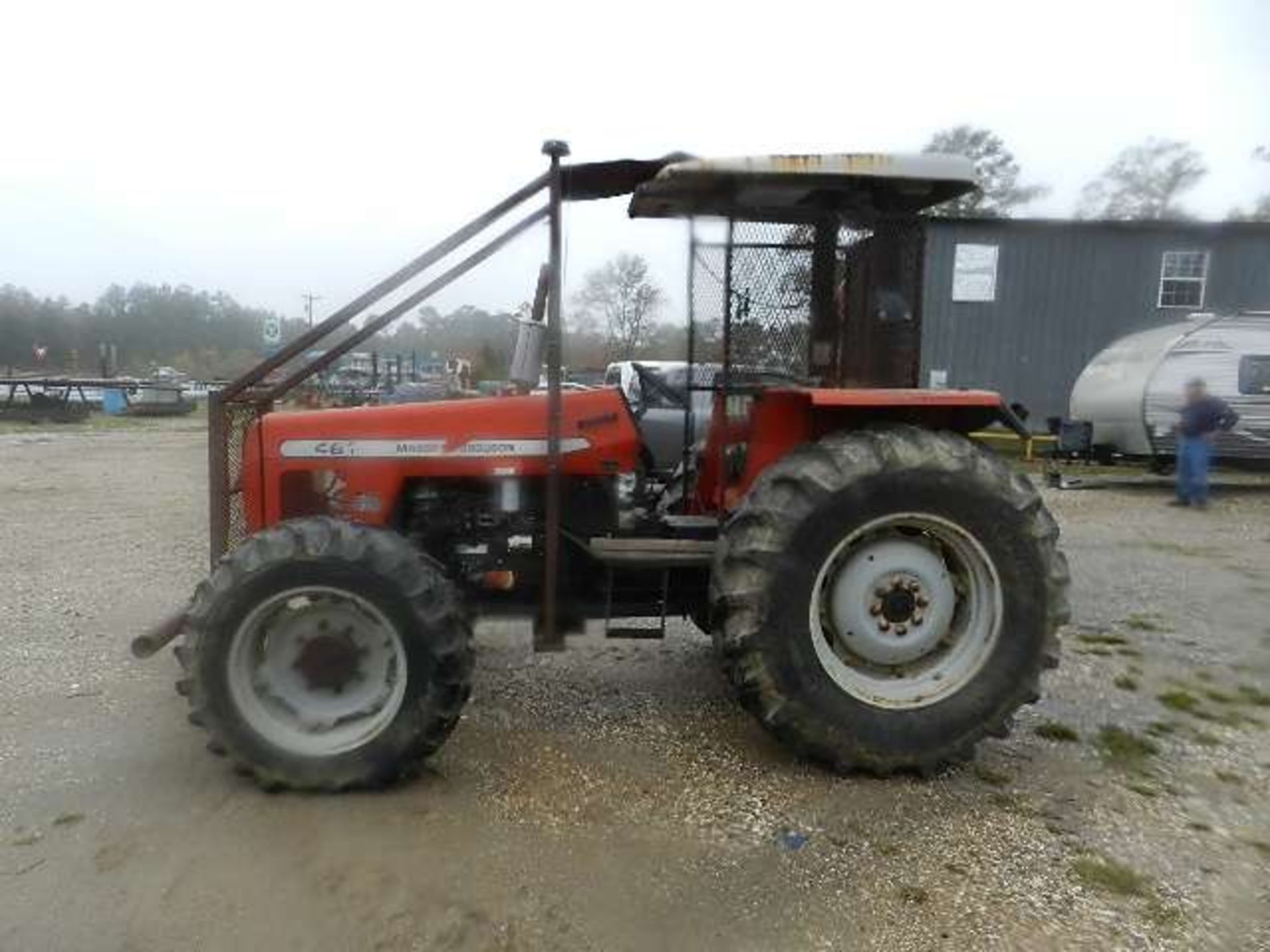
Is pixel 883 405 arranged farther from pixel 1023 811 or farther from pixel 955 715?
pixel 1023 811

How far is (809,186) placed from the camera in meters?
3.45

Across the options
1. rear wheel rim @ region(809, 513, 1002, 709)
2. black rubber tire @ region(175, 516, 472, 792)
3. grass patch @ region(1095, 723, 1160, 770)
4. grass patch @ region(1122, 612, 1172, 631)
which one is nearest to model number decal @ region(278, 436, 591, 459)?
black rubber tire @ region(175, 516, 472, 792)

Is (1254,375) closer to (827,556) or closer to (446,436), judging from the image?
(827,556)

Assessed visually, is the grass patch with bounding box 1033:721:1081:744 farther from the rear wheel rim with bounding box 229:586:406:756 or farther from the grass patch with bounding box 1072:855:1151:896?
the rear wheel rim with bounding box 229:586:406:756

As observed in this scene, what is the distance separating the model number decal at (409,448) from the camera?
3.63 m

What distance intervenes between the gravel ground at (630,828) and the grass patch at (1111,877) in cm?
1

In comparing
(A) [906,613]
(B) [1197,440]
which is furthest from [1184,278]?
(A) [906,613]

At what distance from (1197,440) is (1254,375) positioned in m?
2.03

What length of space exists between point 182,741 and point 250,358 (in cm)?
5262

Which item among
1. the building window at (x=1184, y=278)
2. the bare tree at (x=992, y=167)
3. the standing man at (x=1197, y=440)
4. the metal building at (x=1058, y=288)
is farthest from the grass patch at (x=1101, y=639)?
the bare tree at (x=992, y=167)

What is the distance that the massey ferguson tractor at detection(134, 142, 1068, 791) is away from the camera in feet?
10.4

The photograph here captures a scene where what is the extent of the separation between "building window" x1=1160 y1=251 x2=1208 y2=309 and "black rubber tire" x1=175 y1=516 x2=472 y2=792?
719 inches

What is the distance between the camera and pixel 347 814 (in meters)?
3.09

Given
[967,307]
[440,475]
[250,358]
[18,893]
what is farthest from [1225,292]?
[250,358]
